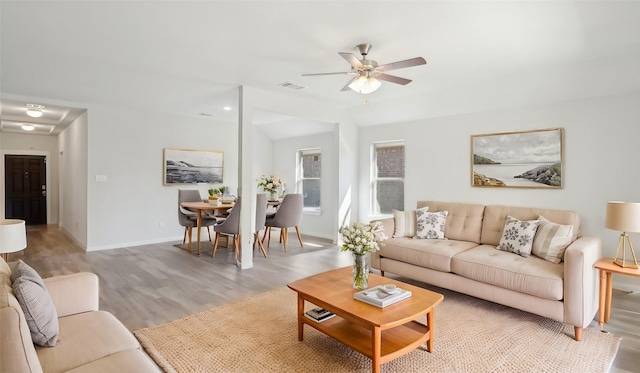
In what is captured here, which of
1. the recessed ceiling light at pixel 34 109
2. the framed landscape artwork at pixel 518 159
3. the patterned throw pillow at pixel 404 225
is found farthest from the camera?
the recessed ceiling light at pixel 34 109

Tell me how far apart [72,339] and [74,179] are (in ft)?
19.8

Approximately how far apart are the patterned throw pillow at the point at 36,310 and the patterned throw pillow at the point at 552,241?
3667 millimetres

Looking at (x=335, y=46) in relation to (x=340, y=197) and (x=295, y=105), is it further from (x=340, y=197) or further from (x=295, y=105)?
(x=340, y=197)

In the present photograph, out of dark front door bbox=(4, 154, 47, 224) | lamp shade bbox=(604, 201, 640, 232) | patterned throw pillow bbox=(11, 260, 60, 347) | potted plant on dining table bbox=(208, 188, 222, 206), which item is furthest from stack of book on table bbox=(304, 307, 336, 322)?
dark front door bbox=(4, 154, 47, 224)

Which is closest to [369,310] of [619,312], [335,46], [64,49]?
[335,46]

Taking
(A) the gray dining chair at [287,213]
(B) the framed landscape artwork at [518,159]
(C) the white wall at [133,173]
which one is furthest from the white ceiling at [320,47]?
(A) the gray dining chair at [287,213]

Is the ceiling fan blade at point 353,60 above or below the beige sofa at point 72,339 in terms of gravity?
above

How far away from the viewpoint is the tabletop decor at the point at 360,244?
2.53m

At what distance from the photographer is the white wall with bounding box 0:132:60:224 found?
788cm

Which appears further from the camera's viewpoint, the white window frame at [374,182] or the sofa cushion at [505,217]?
the white window frame at [374,182]

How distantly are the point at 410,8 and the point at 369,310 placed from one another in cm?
211

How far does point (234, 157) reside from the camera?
7.48 m

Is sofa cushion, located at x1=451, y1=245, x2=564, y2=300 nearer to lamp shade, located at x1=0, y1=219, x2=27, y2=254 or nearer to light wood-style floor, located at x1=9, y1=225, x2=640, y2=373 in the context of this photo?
light wood-style floor, located at x1=9, y1=225, x2=640, y2=373

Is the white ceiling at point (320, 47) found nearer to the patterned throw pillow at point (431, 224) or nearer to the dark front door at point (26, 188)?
the patterned throw pillow at point (431, 224)
